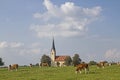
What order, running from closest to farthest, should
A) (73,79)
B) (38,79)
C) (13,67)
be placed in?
(73,79)
(38,79)
(13,67)

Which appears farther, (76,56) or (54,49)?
(54,49)

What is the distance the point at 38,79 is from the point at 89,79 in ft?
21.6

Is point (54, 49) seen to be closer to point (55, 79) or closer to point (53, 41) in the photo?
point (53, 41)

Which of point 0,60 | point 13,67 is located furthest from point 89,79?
point 0,60

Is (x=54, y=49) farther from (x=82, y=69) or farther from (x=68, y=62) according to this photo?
(x=82, y=69)

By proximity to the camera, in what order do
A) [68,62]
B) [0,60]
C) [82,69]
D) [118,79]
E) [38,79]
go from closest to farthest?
[118,79]
[38,79]
[82,69]
[0,60]
[68,62]

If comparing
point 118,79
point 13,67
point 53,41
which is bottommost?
point 118,79

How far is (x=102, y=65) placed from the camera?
59906mm

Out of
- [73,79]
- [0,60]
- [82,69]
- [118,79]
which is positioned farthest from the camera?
[0,60]

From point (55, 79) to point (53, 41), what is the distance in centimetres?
14476

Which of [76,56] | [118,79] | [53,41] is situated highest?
[53,41]

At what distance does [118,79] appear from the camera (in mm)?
30266

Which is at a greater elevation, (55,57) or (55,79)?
(55,57)

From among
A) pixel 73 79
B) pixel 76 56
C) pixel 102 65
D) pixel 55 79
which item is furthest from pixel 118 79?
pixel 76 56
